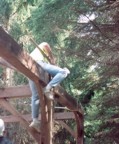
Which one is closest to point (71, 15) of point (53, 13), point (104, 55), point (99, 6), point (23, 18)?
point (53, 13)

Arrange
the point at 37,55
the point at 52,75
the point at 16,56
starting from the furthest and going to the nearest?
the point at 52,75 → the point at 37,55 → the point at 16,56

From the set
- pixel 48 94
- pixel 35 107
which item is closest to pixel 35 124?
pixel 35 107

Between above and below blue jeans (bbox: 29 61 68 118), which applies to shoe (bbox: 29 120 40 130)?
below

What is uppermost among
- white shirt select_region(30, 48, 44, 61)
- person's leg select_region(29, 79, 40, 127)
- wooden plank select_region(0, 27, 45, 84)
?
white shirt select_region(30, 48, 44, 61)

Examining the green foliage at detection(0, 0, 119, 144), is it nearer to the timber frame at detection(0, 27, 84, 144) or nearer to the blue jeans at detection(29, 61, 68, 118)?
the timber frame at detection(0, 27, 84, 144)

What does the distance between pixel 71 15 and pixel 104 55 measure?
332 centimetres

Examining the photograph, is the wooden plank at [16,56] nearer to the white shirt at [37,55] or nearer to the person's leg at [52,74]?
the person's leg at [52,74]

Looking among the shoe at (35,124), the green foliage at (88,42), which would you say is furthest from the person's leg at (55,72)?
the green foliage at (88,42)

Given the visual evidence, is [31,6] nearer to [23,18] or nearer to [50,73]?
[23,18]

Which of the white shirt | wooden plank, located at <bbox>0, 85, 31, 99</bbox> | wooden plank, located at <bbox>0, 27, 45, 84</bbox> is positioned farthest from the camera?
wooden plank, located at <bbox>0, 85, 31, 99</bbox>

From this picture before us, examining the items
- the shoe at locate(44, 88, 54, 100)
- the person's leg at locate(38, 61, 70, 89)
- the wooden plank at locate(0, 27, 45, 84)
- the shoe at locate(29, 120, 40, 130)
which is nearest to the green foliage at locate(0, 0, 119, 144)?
the person's leg at locate(38, 61, 70, 89)

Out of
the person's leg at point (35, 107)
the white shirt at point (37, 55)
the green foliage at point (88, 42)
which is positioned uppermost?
the green foliage at point (88, 42)

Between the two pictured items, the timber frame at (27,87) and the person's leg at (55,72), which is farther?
the person's leg at (55,72)

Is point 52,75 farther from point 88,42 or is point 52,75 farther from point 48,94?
point 88,42
